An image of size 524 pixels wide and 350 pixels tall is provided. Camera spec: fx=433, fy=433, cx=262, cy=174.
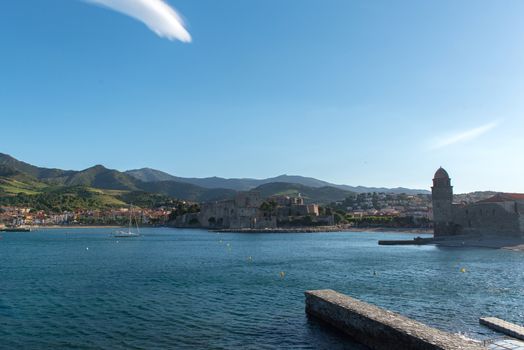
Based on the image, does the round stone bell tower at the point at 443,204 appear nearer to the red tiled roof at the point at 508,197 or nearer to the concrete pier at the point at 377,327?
the red tiled roof at the point at 508,197

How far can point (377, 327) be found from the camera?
44.0ft

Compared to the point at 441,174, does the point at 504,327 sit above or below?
below

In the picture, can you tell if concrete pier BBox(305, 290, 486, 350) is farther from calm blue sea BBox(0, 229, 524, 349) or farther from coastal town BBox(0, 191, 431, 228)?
coastal town BBox(0, 191, 431, 228)

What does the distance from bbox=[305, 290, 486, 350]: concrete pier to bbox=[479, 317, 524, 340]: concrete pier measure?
2415 mm

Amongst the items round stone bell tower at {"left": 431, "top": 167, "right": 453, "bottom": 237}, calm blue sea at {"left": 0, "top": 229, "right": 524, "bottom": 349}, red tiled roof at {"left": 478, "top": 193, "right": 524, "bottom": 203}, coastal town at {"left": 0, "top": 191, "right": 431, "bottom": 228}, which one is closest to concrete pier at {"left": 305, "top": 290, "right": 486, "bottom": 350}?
calm blue sea at {"left": 0, "top": 229, "right": 524, "bottom": 349}

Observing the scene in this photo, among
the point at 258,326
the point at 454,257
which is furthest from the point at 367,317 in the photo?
the point at 454,257

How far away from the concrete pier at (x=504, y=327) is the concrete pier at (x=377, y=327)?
2.42m

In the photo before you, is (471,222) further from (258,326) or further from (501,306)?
(258,326)

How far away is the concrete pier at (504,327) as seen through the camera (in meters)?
Answer: 14.6

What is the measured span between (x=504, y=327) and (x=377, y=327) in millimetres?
5445

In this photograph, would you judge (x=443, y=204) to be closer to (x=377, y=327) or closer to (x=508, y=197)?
(x=508, y=197)

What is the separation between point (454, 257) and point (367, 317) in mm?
34682

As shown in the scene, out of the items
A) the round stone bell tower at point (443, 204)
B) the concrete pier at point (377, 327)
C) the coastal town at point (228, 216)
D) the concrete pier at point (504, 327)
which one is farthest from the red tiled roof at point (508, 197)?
the coastal town at point (228, 216)

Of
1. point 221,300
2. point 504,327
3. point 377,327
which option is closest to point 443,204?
point 221,300
